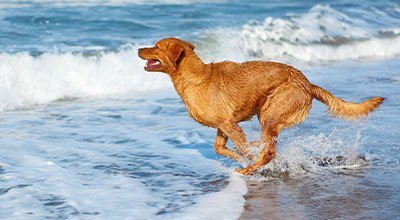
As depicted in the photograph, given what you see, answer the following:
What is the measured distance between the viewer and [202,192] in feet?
21.8

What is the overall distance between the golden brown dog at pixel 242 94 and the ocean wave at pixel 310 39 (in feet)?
32.7

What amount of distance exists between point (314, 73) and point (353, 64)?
6.69ft

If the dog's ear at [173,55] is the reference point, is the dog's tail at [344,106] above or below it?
below

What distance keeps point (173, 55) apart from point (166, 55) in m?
0.07

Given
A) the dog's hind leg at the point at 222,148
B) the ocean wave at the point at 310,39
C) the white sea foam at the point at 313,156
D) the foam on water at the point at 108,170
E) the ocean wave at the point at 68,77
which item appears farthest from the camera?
the ocean wave at the point at 310,39

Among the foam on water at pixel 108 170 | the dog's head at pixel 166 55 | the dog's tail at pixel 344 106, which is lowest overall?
the foam on water at pixel 108 170

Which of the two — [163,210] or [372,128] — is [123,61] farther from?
[163,210]

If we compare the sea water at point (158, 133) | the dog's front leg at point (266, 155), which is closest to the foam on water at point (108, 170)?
the sea water at point (158, 133)

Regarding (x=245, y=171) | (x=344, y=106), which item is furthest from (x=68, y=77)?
(x=344, y=106)

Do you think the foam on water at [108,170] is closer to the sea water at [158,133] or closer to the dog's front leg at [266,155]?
the sea water at [158,133]

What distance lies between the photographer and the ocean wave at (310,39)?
18094 mm

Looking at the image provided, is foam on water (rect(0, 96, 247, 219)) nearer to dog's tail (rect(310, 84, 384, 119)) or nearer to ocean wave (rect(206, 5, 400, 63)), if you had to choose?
dog's tail (rect(310, 84, 384, 119))

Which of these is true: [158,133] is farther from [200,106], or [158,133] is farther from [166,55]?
[166,55]

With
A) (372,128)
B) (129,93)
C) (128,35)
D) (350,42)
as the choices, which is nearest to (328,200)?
(372,128)
